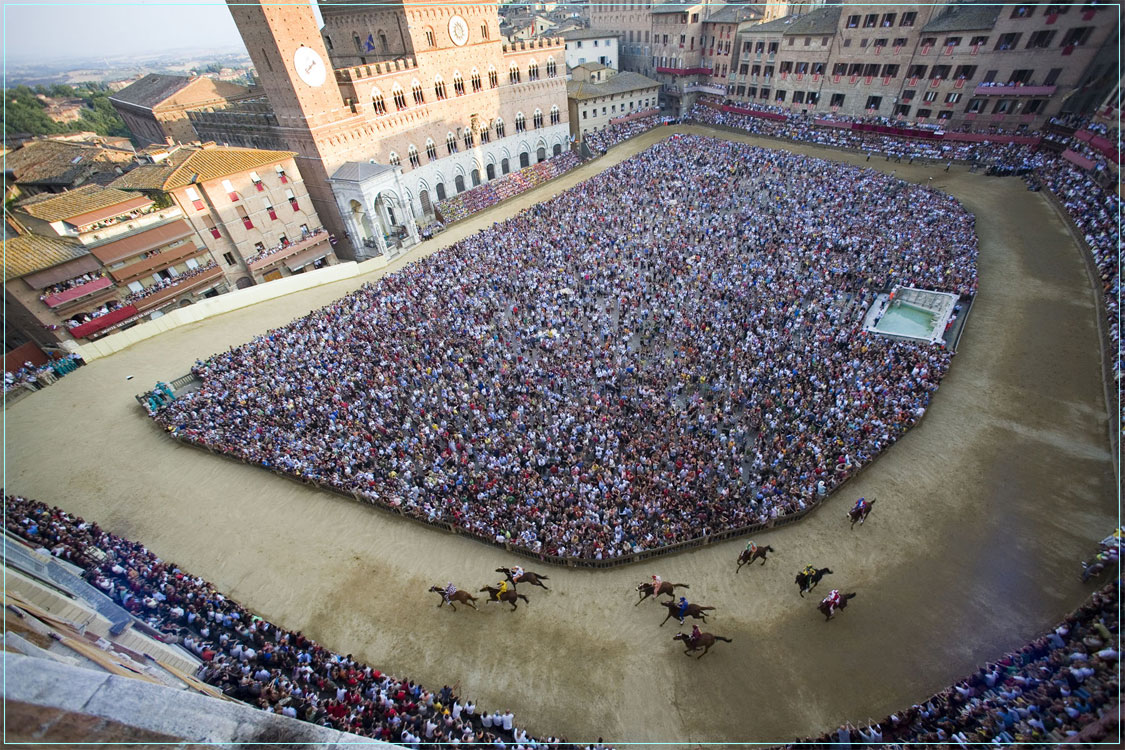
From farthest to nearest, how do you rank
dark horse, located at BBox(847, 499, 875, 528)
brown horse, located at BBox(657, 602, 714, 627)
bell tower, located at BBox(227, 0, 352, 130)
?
bell tower, located at BBox(227, 0, 352, 130), dark horse, located at BBox(847, 499, 875, 528), brown horse, located at BBox(657, 602, 714, 627)

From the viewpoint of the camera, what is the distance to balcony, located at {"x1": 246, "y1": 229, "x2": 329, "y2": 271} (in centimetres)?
3288

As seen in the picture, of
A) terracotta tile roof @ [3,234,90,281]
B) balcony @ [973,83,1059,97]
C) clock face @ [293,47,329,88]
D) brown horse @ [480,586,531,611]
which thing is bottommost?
brown horse @ [480,586,531,611]

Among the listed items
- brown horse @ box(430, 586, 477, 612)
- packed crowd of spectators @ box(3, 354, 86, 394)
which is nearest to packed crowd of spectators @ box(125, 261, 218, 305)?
packed crowd of spectators @ box(3, 354, 86, 394)

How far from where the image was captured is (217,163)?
102 ft

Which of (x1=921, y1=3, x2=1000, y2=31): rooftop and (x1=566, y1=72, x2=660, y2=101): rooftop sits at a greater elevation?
(x1=921, y1=3, x2=1000, y2=31): rooftop

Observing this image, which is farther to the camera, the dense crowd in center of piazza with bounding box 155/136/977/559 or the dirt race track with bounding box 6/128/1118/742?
the dense crowd in center of piazza with bounding box 155/136/977/559

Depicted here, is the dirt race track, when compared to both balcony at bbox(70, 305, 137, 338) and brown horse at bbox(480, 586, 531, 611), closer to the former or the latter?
brown horse at bbox(480, 586, 531, 611)

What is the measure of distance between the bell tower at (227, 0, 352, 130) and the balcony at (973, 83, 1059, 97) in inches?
2046

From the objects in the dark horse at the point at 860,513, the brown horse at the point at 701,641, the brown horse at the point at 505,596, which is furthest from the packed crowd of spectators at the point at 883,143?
the brown horse at the point at 505,596

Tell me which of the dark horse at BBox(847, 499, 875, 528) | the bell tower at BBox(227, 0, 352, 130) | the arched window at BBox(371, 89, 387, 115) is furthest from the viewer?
the arched window at BBox(371, 89, 387, 115)

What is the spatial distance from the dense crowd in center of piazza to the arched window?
14665 millimetres

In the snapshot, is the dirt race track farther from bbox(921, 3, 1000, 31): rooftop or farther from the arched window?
bbox(921, 3, 1000, 31): rooftop

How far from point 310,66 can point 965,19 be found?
52837 mm

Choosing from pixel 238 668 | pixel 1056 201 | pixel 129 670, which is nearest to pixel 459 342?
pixel 238 668
